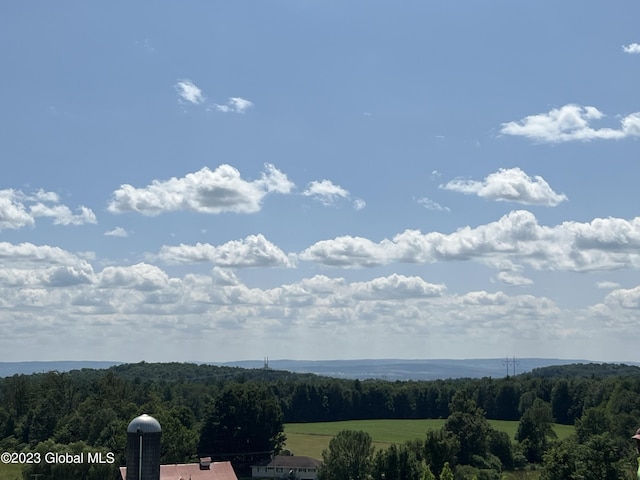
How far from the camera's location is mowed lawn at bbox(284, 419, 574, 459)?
12744 cm

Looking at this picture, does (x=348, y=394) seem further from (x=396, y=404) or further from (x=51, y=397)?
(x=51, y=397)

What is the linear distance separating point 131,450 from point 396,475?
29679mm

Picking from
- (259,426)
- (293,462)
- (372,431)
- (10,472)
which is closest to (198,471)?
(10,472)

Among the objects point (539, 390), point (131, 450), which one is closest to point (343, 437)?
point (131, 450)

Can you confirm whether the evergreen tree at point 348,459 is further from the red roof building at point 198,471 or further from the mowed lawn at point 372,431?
the mowed lawn at point 372,431

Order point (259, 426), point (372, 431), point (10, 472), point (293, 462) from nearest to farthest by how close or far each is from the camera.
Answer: point (10, 472), point (293, 462), point (259, 426), point (372, 431)

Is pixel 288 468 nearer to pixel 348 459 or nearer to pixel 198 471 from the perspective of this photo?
pixel 348 459

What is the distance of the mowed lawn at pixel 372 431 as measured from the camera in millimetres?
127438

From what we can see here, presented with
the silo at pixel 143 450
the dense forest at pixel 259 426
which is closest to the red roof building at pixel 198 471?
the silo at pixel 143 450

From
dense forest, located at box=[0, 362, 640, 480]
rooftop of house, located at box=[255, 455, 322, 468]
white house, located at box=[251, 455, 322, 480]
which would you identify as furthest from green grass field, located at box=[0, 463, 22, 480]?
rooftop of house, located at box=[255, 455, 322, 468]

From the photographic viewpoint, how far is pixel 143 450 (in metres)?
50.7

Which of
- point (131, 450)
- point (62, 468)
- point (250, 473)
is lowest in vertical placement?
point (250, 473)

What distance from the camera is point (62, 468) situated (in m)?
74.7

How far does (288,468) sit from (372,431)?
4281cm
